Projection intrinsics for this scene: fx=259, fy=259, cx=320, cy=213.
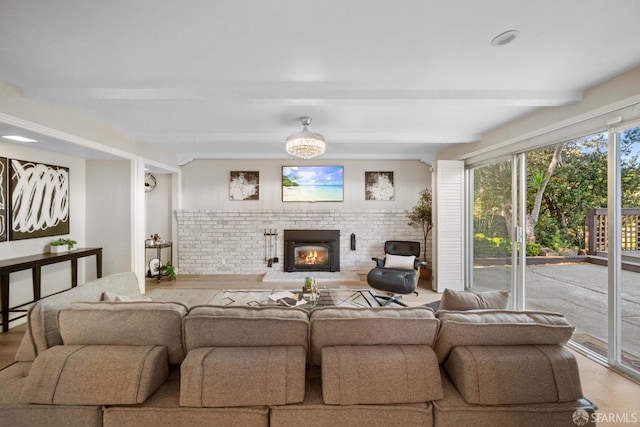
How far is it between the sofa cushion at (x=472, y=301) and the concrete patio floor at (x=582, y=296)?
4.51ft

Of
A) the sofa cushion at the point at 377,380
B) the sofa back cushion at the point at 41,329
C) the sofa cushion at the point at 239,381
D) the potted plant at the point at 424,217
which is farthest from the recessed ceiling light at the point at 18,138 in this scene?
the potted plant at the point at 424,217

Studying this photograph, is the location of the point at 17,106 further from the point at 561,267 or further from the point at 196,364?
the point at 561,267

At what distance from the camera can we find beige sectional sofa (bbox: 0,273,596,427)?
115 cm

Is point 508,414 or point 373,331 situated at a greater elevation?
point 373,331

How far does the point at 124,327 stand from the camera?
1.31 metres

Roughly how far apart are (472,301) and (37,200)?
4837 millimetres

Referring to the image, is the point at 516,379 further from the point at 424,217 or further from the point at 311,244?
the point at 311,244

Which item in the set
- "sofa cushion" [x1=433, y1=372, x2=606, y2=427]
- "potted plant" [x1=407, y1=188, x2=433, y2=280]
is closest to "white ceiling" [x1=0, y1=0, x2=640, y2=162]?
"sofa cushion" [x1=433, y1=372, x2=606, y2=427]

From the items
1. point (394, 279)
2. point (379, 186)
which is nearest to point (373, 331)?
point (394, 279)

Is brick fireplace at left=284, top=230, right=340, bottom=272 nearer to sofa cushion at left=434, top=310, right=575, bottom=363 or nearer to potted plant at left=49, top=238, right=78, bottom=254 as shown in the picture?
potted plant at left=49, top=238, right=78, bottom=254

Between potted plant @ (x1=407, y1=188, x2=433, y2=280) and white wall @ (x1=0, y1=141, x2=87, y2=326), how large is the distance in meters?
5.42

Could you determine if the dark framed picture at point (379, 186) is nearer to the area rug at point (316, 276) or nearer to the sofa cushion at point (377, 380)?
the area rug at point (316, 276)

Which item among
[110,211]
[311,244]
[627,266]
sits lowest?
[311,244]

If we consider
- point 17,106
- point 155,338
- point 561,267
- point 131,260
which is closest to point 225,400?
point 155,338
